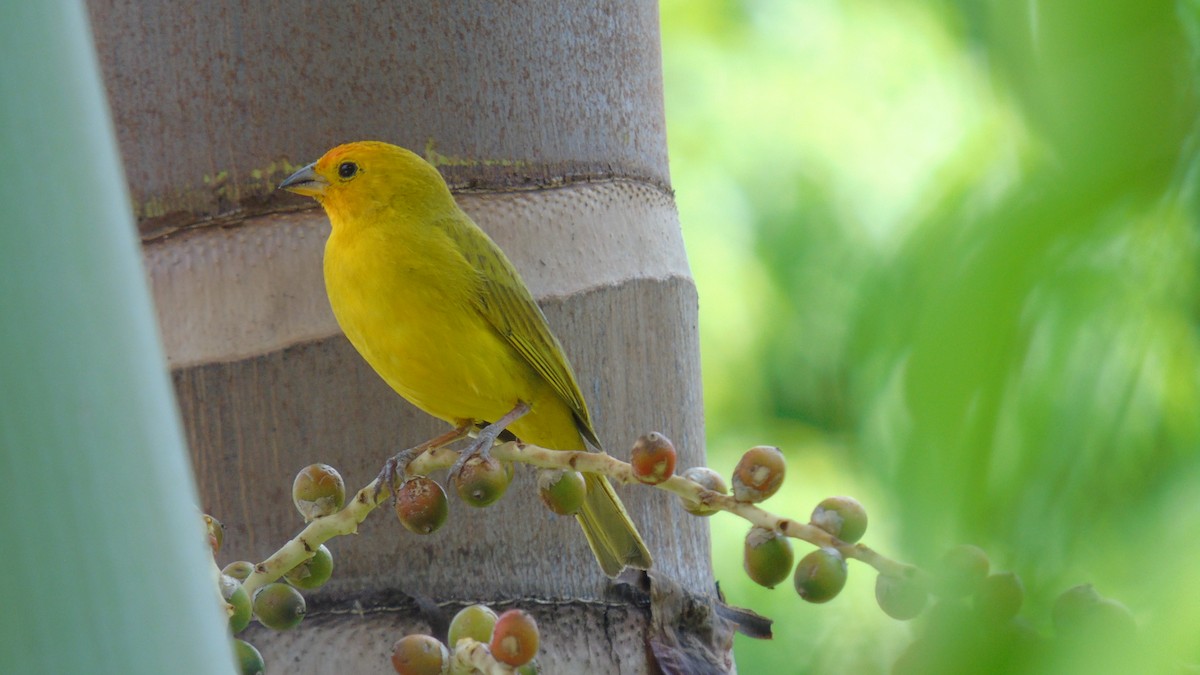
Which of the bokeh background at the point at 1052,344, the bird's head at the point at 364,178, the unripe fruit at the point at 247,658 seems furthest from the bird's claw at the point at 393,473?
the bokeh background at the point at 1052,344

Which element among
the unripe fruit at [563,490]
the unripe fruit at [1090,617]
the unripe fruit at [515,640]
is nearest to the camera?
the unripe fruit at [1090,617]

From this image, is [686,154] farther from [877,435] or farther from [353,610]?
[877,435]

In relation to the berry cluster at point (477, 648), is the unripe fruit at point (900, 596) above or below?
above

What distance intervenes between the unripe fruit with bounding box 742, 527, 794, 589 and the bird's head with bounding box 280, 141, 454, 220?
44 centimetres

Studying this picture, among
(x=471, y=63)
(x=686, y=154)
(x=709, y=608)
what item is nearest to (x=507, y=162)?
(x=471, y=63)

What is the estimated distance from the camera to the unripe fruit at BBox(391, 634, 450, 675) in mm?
608

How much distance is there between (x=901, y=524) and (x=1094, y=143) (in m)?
0.13

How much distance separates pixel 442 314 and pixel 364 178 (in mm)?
136

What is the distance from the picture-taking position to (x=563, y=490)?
66cm

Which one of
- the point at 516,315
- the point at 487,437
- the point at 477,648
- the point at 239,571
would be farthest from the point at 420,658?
the point at 516,315

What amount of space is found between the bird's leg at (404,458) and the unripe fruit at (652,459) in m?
0.17

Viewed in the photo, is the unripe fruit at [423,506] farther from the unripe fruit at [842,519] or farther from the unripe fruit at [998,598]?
the unripe fruit at [998,598]

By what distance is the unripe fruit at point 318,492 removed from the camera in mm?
668

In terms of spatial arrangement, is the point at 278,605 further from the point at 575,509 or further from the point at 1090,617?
the point at 1090,617
